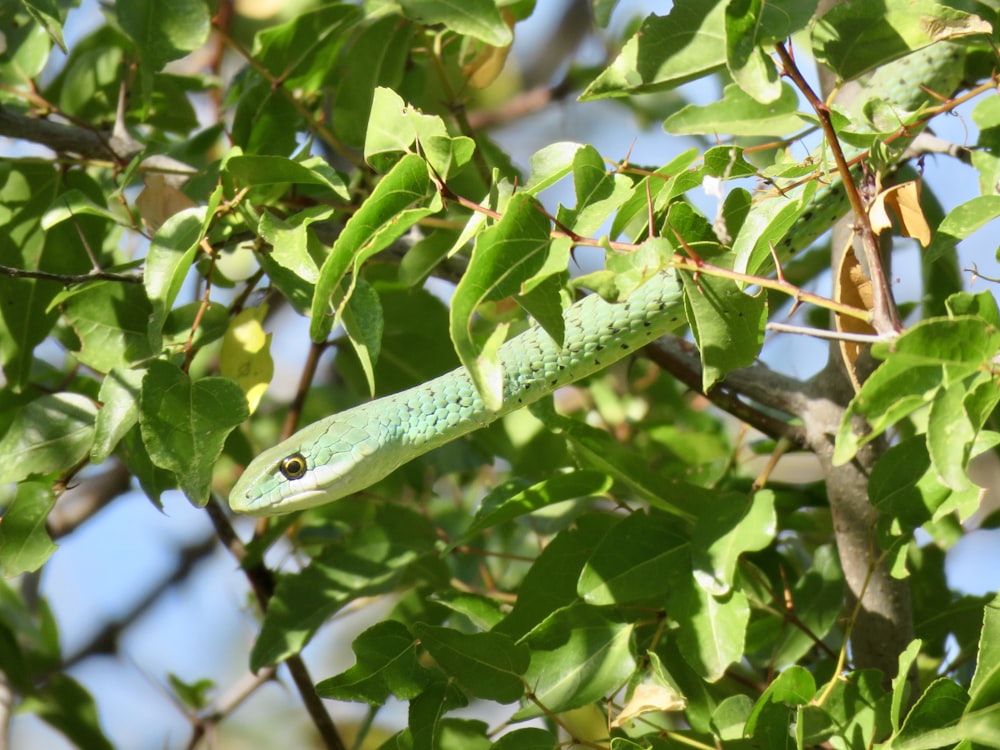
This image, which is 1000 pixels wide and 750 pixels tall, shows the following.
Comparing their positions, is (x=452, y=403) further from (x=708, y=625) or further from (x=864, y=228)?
(x=864, y=228)

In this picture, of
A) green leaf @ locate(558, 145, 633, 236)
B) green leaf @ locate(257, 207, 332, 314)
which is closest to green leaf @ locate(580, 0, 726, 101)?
green leaf @ locate(558, 145, 633, 236)

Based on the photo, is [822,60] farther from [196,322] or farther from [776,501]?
[196,322]

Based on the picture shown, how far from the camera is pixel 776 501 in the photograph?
3.30 meters

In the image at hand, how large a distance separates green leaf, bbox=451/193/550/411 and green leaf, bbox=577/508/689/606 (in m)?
0.86

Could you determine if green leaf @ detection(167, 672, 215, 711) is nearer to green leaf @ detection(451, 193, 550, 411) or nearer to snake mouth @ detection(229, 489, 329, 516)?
snake mouth @ detection(229, 489, 329, 516)

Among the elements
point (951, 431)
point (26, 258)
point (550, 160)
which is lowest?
point (951, 431)

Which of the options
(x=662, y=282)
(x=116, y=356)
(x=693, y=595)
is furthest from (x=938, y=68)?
(x=116, y=356)

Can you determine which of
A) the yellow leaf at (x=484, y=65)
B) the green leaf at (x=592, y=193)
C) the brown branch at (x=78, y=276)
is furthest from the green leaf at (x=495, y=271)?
the yellow leaf at (x=484, y=65)

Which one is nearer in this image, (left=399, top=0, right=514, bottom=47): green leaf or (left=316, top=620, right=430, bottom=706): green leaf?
(left=316, top=620, right=430, bottom=706): green leaf

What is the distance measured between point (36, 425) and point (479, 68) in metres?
1.79

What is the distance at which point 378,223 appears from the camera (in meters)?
2.22

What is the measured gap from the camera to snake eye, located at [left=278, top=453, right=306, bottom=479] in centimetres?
348

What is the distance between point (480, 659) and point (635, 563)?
1.48ft

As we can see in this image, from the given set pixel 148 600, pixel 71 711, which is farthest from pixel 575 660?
pixel 148 600
